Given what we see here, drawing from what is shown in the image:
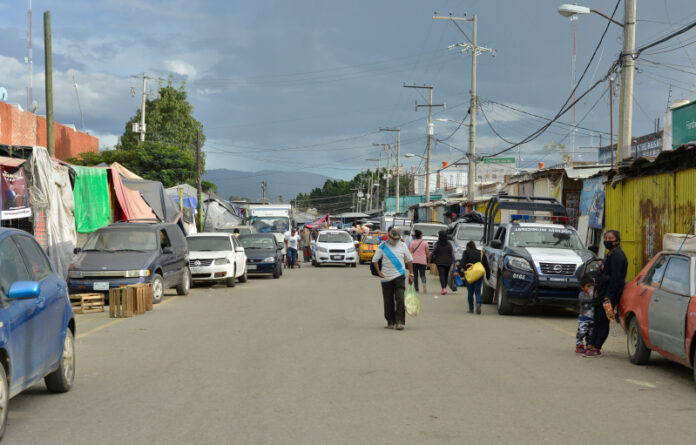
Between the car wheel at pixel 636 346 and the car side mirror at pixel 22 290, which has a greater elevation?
the car side mirror at pixel 22 290

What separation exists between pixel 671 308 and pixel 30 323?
6866 millimetres

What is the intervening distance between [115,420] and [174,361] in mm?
3178

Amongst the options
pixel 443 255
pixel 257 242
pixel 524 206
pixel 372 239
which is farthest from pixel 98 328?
pixel 372 239

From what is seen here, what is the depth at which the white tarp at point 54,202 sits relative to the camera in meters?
18.3

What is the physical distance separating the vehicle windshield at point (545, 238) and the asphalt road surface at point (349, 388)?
2.98 metres

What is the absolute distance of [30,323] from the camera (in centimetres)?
631

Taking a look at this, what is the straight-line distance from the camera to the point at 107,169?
22469mm

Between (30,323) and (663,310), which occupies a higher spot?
(30,323)

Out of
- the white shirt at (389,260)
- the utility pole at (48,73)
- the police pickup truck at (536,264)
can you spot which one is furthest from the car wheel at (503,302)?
the utility pole at (48,73)

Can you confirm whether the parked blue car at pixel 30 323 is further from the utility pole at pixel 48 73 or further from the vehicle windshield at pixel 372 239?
the vehicle windshield at pixel 372 239

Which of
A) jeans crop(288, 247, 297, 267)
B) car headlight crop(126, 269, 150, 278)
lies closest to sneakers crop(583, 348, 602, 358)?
car headlight crop(126, 269, 150, 278)

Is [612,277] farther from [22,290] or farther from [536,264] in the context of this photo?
[22,290]

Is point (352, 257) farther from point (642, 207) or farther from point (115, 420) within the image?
point (115, 420)

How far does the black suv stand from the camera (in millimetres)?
16453
